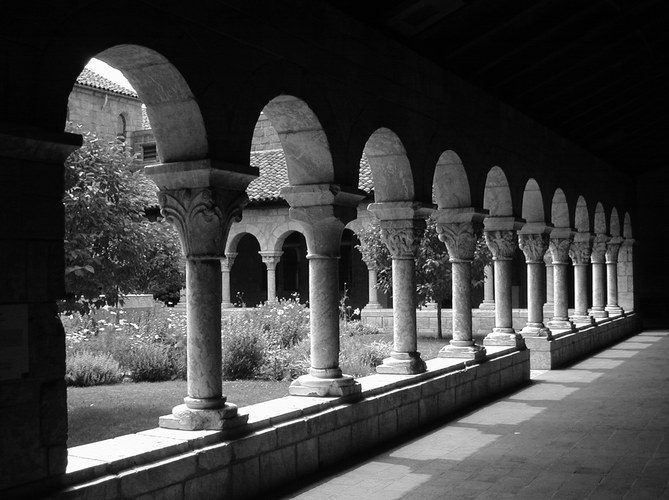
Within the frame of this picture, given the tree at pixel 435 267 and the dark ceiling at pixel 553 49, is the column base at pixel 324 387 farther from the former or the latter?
the tree at pixel 435 267

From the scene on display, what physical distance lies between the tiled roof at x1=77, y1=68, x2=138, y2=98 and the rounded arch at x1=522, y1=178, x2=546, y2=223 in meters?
17.4

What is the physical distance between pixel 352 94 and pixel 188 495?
359 cm

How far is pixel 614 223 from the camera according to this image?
60.9ft

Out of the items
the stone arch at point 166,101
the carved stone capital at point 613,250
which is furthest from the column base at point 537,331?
the stone arch at point 166,101

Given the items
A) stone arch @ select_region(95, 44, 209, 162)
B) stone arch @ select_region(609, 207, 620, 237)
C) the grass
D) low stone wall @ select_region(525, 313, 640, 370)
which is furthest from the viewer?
stone arch @ select_region(609, 207, 620, 237)

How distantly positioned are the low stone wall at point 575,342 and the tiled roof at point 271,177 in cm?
617

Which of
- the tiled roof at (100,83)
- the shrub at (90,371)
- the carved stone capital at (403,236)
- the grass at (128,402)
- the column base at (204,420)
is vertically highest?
the tiled roof at (100,83)

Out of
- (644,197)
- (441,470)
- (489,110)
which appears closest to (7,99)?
(441,470)

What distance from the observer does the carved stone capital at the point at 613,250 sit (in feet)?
60.2

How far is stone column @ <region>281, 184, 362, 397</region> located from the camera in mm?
6750

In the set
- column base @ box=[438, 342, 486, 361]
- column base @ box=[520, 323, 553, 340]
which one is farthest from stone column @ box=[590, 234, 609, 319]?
column base @ box=[438, 342, 486, 361]

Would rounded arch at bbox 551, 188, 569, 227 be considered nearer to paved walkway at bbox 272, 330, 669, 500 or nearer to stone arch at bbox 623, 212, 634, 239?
paved walkway at bbox 272, 330, 669, 500

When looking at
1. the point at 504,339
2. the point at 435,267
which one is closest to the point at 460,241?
the point at 504,339

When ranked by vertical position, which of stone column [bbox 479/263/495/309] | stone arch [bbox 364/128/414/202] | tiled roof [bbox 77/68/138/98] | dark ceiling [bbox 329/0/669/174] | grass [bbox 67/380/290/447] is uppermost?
tiled roof [bbox 77/68/138/98]
